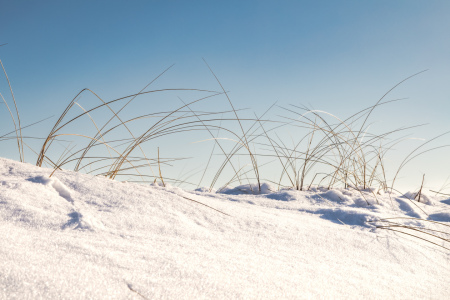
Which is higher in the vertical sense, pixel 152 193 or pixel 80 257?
pixel 152 193

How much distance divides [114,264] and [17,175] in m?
0.84

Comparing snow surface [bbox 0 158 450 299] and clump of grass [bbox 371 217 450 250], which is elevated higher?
clump of grass [bbox 371 217 450 250]

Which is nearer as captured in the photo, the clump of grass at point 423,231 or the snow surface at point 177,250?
the snow surface at point 177,250

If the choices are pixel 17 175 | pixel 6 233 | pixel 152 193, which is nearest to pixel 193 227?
pixel 152 193

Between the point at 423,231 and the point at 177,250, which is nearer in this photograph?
the point at 177,250

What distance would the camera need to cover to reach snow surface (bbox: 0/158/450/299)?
735 millimetres

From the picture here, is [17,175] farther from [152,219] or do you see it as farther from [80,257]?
[80,257]

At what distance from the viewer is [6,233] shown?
88 cm

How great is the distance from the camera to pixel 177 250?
3.19 ft

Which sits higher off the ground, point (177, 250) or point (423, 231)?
point (423, 231)

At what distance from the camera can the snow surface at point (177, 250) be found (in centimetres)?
74

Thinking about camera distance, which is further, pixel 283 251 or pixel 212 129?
pixel 212 129

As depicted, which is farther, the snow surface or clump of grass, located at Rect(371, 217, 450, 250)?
clump of grass, located at Rect(371, 217, 450, 250)

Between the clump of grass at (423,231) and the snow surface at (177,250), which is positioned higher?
the clump of grass at (423,231)
